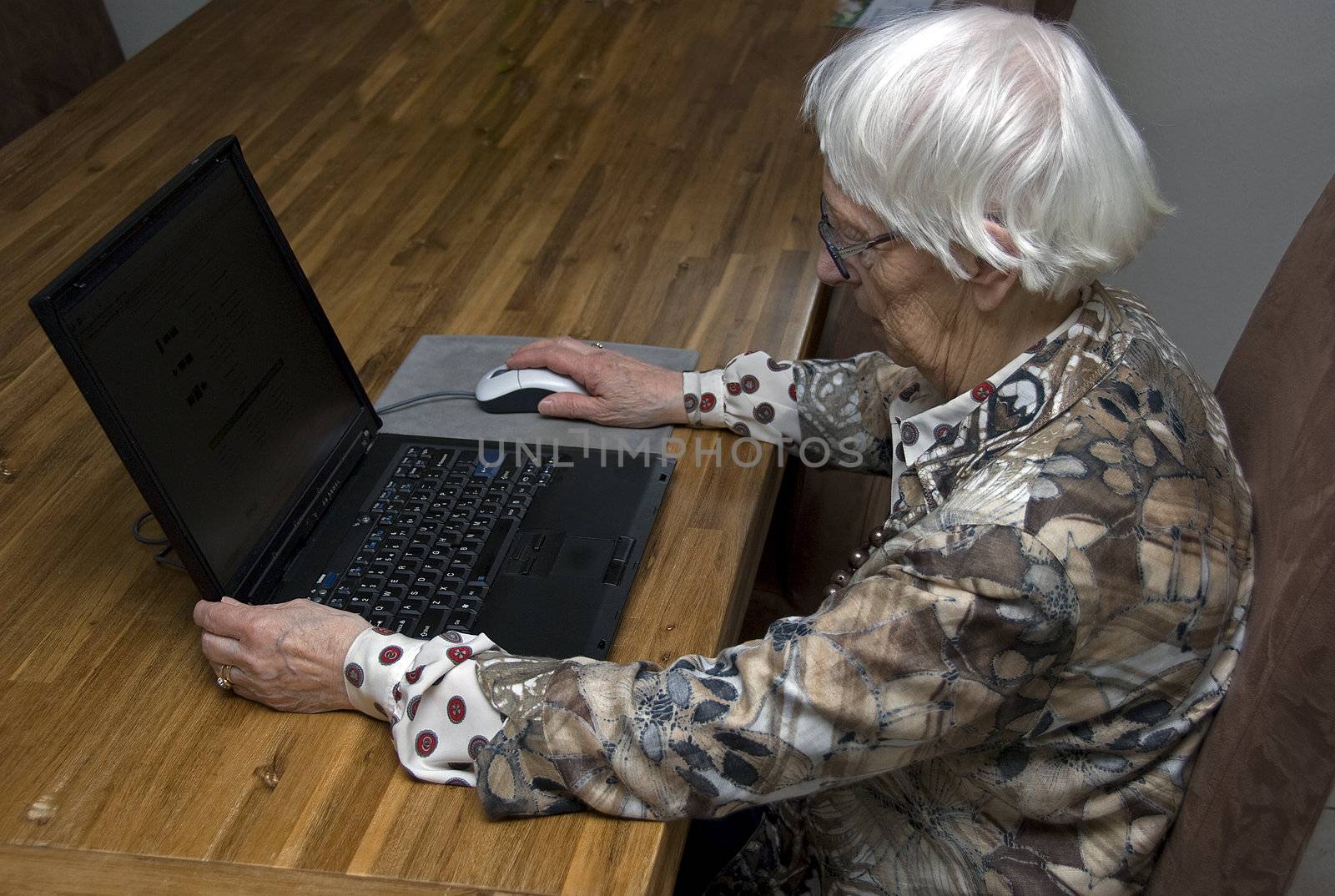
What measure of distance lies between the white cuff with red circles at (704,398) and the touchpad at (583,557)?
0.22 metres

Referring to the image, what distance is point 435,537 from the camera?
1070mm

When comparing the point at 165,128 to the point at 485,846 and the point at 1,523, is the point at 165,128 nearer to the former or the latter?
the point at 1,523

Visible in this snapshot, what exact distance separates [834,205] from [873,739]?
16.9 inches

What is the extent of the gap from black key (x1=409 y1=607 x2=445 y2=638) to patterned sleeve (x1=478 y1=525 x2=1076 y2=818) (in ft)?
0.42

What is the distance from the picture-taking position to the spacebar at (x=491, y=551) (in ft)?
3.39

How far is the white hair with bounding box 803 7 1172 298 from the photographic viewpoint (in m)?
0.83

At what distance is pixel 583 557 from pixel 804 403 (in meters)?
0.33

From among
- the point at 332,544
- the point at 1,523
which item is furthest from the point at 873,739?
the point at 1,523

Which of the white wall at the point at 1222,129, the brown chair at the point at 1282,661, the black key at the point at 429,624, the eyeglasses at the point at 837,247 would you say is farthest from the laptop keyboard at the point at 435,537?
the white wall at the point at 1222,129

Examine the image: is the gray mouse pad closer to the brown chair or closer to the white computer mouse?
the white computer mouse

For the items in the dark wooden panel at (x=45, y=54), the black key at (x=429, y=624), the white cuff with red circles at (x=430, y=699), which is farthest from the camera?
the dark wooden panel at (x=45, y=54)

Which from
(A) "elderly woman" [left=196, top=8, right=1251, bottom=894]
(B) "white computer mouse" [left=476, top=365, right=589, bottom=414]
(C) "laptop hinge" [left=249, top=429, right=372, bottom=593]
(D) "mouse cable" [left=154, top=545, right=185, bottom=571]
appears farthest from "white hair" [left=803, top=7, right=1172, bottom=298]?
(D) "mouse cable" [left=154, top=545, right=185, bottom=571]

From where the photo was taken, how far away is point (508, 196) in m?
1.65

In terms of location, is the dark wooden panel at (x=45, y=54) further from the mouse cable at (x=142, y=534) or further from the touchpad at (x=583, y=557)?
the touchpad at (x=583, y=557)
